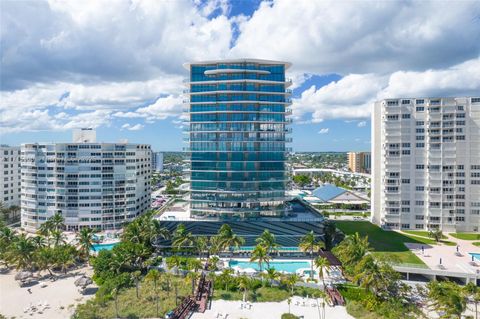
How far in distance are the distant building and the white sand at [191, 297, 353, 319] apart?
100 meters

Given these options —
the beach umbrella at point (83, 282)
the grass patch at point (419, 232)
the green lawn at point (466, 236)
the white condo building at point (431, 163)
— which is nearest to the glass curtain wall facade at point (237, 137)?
the beach umbrella at point (83, 282)

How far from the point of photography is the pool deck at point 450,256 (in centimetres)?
5988

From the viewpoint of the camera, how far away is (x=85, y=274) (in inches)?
2425

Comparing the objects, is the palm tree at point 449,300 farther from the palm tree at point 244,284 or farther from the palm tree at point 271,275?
the palm tree at point 244,284

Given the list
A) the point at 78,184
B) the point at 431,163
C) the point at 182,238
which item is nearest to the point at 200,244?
the point at 182,238

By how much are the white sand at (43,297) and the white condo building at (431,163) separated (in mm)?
82846

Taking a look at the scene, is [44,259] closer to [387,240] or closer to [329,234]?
[329,234]

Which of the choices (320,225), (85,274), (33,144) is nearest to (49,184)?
(33,144)

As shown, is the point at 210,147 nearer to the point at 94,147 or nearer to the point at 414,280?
the point at 94,147

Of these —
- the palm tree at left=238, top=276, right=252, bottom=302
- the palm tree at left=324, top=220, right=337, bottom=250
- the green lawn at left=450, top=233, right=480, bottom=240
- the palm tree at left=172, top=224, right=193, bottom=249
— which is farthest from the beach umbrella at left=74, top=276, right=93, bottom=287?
the green lawn at left=450, top=233, right=480, bottom=240

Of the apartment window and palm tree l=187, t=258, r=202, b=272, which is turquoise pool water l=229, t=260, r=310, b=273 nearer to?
palm tree l=187, t=258, r=202, b=272

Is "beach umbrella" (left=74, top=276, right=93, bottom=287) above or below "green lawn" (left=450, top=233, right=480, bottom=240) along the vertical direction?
below

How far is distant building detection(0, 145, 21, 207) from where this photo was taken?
362ft

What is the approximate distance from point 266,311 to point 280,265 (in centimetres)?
1745
